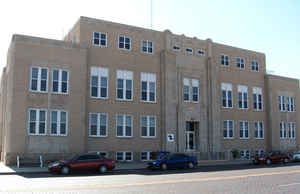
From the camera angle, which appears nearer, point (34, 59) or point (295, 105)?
point (34, 59)

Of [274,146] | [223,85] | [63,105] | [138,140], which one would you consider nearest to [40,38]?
[63,105]

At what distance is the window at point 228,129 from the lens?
4350cm

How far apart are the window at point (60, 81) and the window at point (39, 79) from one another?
0.73 metres

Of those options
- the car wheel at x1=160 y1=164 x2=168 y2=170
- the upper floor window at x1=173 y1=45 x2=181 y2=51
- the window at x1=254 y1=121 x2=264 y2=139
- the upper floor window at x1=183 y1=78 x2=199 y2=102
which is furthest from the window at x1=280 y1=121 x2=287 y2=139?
the car wheel at x1=160 y1=164 x2=168 y2=170

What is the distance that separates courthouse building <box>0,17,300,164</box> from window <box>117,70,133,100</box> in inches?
4.1

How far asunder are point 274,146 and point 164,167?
81.1 feet

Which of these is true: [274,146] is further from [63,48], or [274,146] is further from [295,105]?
[63,48]

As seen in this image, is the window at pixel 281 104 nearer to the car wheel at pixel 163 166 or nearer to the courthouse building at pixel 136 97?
the courthouse building at pixel 136 97

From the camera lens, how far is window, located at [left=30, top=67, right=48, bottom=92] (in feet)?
103

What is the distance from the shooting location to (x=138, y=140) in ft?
119

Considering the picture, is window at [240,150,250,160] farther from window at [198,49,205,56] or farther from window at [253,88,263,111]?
window at [198,49,205,56]

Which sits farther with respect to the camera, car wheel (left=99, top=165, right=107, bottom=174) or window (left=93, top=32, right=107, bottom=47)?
window (left=93, top=32, right=107, bottom=47)

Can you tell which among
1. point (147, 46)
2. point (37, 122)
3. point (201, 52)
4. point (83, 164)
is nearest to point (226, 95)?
point (201, 52)

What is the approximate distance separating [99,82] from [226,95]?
17.6 metres
